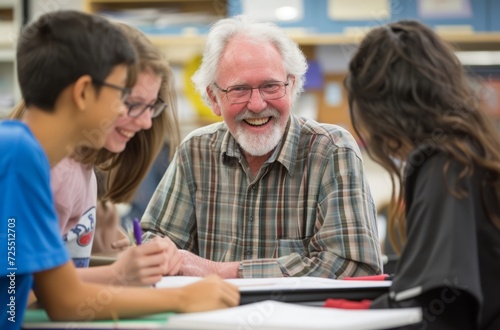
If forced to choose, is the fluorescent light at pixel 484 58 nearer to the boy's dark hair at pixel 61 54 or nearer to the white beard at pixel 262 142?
the white beard at pixel 262 142

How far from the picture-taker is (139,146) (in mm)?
1620

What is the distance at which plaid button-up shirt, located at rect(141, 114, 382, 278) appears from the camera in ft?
5.70

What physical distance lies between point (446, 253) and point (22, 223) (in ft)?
2.13

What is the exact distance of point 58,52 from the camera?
1225mm

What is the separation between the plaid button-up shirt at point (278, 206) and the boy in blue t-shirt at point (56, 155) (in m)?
0.52

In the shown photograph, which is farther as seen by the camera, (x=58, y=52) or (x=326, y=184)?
(x=326, y=184)

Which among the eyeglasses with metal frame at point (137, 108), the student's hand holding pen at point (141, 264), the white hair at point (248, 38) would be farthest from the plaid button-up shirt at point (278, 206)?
the eyeglasses with metal frame at point (137, 108)

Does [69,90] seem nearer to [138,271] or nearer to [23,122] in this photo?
[23,122]

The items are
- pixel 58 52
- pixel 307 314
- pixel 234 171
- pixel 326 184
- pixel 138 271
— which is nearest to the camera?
pixel 307 314

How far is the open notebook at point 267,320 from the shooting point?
3.34 ft

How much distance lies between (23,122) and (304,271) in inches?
30.3

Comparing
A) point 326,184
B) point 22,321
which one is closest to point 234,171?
point 326,184

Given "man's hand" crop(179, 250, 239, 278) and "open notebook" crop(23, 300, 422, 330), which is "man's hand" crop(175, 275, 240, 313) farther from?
"man's hand" crop(179, 250, 239, 278)

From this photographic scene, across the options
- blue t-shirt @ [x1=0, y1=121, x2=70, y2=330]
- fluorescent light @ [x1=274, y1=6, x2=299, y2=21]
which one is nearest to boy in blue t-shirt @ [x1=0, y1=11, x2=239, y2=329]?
blue t-shirt @ [x1=0, y1=121, x2=70, y2=330]
